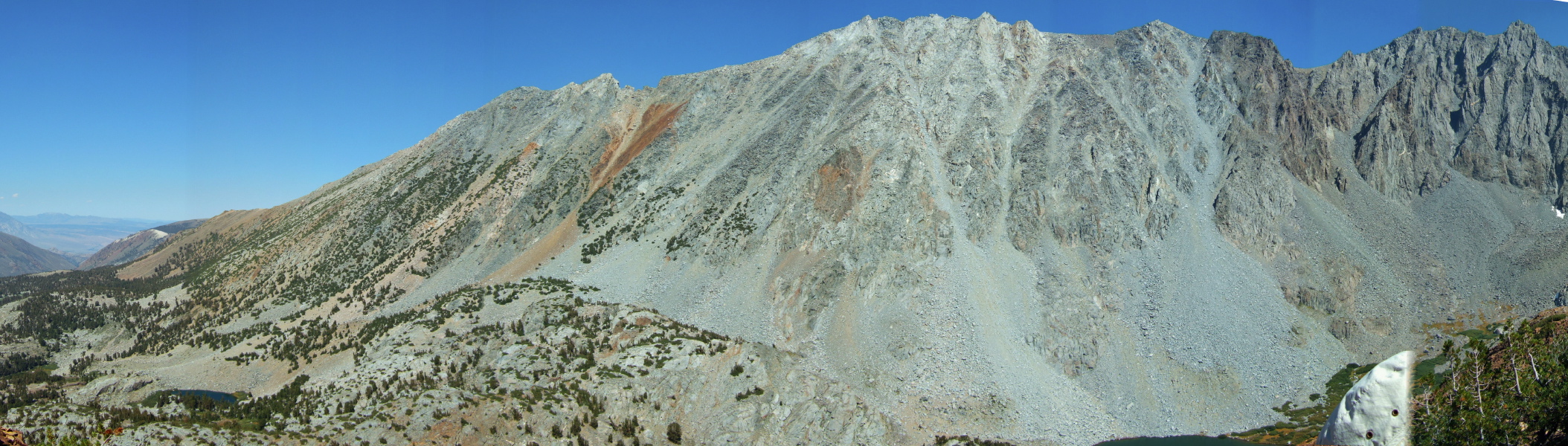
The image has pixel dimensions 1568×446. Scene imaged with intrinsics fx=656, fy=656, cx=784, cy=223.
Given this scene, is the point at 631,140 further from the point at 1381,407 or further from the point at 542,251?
the point at 1381,407

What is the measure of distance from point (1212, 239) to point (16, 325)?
139 m

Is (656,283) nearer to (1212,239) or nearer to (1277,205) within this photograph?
(1212,239)

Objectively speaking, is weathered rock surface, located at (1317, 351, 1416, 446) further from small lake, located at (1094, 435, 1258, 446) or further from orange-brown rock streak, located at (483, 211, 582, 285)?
orange-brown rock streak, located at (483, 211, 582, 285)

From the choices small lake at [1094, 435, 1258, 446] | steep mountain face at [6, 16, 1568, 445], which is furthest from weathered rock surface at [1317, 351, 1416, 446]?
small lake at [1094, 435, 1258, 446]

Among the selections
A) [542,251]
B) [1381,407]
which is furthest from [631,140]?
[1381,407]

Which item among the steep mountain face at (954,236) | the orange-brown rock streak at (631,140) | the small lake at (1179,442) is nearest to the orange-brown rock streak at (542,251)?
the steep mountain face at (954,236)

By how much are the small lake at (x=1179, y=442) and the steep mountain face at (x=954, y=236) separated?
953mm

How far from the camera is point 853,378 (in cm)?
5694

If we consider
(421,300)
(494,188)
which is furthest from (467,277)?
(494,188)

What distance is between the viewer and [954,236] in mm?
71625

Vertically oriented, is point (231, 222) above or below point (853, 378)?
above

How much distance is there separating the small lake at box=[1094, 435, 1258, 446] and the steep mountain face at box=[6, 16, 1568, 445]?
3.13ft

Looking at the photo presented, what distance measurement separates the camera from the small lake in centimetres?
5384

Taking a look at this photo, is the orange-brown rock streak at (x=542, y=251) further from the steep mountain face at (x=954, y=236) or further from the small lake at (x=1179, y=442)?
the small lake at (x=1179, y=442)
